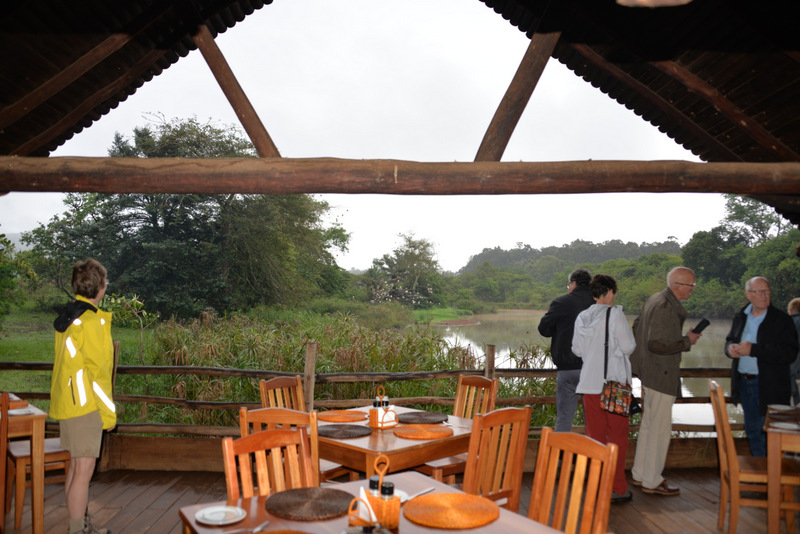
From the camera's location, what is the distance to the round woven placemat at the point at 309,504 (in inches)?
78.0

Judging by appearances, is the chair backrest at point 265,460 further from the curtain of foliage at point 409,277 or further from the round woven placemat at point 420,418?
the curtain of foliage at point 409,277

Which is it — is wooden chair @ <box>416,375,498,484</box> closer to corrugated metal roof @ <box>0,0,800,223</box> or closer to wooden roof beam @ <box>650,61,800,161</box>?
corrugated metal roof @ <box>0,0,800,223</box>

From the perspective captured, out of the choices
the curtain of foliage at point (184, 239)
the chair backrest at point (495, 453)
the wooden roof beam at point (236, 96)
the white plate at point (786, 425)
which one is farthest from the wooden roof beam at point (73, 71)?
the curtain of foliage at point (184, 239)

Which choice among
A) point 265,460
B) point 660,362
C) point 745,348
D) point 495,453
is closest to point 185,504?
point 265,460

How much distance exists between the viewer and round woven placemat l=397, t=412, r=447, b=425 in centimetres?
373

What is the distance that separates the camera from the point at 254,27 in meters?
20.4

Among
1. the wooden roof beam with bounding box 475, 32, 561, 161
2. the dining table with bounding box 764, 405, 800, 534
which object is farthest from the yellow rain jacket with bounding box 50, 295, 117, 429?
the dining table with bounding box 764, 405, 800, 534

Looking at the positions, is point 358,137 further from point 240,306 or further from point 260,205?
point 240,306

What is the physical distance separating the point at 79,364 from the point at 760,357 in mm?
4842

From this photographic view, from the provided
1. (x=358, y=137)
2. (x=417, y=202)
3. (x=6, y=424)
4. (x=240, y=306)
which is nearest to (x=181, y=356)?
(x=6, y=424)

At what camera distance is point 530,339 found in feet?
24.8

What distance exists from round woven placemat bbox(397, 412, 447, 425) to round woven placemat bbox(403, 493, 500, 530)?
1537 mm

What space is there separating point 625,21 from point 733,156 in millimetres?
1761

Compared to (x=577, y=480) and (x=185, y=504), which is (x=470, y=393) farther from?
(x=185, y=504)
